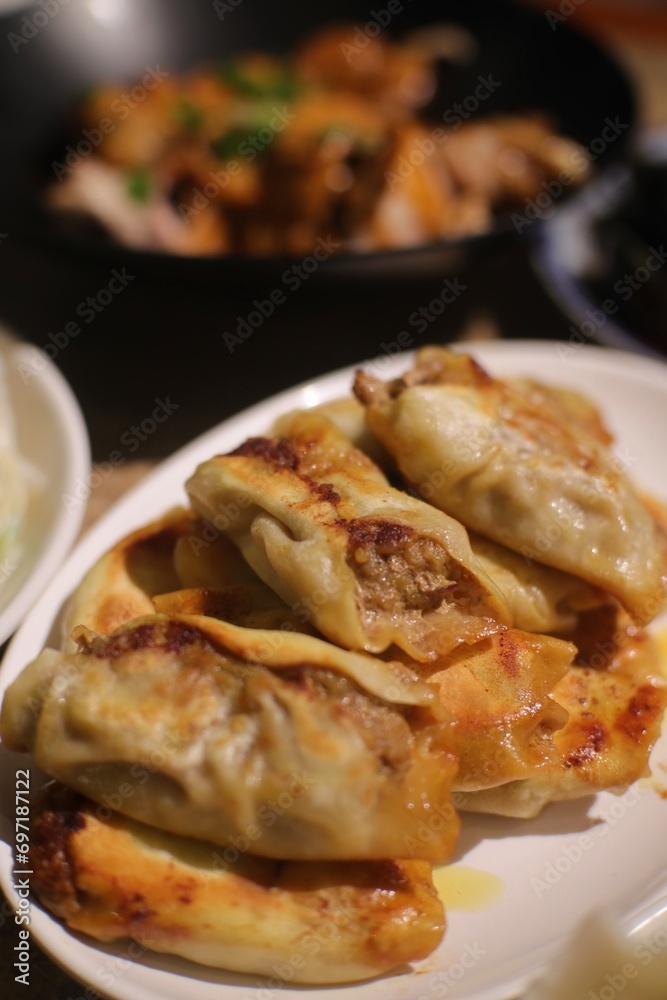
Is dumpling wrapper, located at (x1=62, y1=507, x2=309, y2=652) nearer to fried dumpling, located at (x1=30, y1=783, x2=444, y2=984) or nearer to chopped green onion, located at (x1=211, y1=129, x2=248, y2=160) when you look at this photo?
fried dumpling, located at (x1=30, y1=783, x2=444, y2=984)

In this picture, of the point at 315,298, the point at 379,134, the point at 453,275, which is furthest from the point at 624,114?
the point at 315,298

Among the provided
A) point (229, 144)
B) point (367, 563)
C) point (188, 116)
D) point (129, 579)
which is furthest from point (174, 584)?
point (188, 116)

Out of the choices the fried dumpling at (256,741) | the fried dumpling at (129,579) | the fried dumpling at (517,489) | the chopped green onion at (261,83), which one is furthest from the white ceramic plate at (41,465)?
the chopped green onion at (261,83)

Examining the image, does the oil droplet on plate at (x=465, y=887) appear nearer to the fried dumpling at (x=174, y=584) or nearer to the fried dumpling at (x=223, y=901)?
the fried dumpling at (x=223, y=901)

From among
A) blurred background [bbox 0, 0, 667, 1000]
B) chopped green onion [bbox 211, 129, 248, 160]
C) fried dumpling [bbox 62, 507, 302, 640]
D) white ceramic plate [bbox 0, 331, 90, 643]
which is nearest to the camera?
fried dumpling [bbox 62, 507, 302, 640]

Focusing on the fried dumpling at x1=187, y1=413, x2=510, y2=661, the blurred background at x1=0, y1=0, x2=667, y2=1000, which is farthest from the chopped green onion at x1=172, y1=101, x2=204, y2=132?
the fried dumpling at x1=187, y1=413, x2=510, y2=661

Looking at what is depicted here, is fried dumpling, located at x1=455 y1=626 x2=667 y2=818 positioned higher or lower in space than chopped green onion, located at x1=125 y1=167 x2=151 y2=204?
higher
